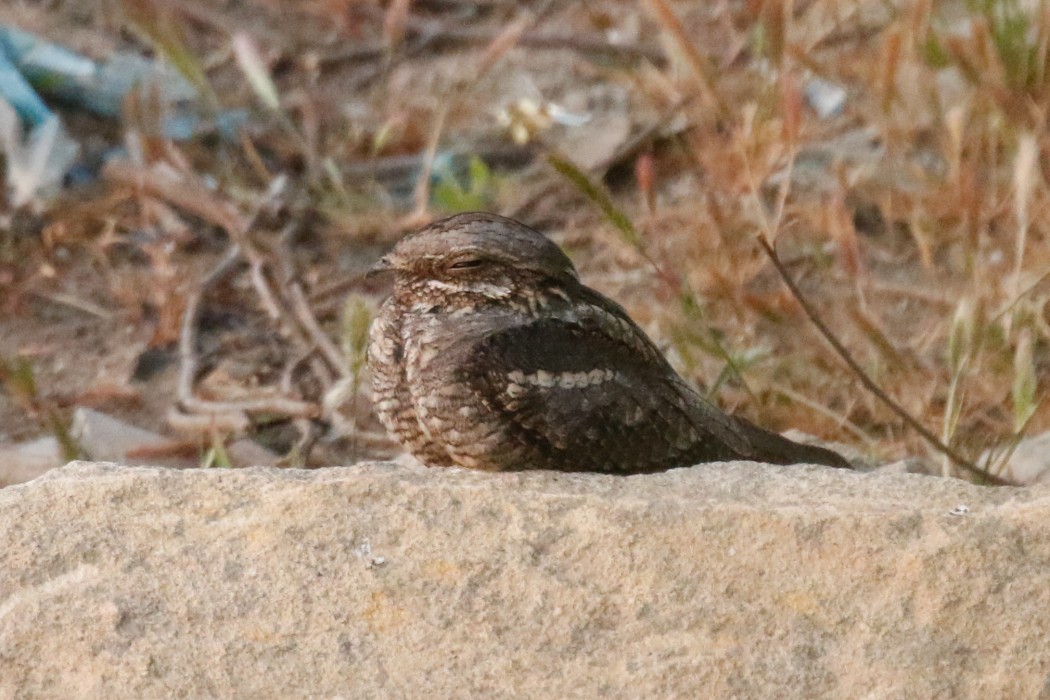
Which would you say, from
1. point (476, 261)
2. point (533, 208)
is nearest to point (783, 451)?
point (476, 261)

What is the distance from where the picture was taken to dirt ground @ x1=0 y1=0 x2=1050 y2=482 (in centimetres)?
Answer: 356

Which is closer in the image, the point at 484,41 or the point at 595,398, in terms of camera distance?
the point at 595,398

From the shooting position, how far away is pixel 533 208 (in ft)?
16.0

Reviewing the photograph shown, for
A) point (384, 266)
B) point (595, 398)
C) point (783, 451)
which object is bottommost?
point (783, 451)

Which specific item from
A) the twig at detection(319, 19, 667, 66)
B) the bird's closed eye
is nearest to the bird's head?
the bird's closed eye

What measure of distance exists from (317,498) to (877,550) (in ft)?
2.80

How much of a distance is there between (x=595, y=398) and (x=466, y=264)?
13.3 inches

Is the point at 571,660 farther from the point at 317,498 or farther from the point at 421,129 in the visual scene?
the point at 421,129

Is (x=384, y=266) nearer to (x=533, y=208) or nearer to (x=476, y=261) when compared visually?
(x=476, y=261)

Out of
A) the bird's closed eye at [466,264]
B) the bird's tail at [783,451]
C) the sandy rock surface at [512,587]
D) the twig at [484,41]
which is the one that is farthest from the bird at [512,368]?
the twig at [484,41]

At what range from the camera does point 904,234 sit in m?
4.61

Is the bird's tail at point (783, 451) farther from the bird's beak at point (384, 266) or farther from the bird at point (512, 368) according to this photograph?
the bird's beak at point (384, 266)

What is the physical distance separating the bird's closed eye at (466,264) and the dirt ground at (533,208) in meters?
0.38

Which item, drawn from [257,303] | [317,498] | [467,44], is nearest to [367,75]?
[467,44]
